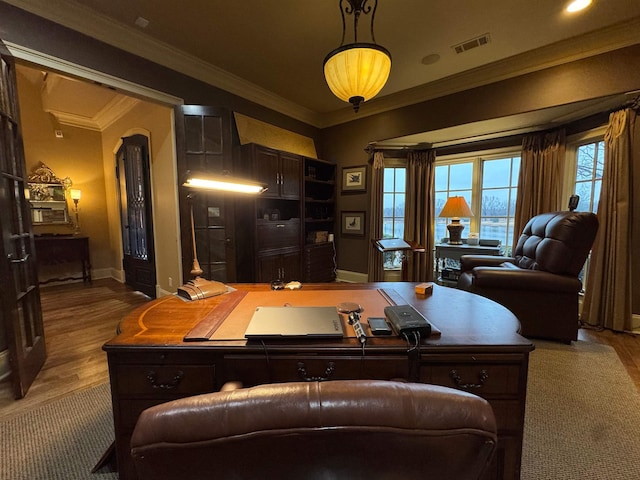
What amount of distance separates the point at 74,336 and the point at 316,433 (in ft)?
11.2

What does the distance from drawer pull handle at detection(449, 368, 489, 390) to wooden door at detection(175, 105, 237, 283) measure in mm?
2726

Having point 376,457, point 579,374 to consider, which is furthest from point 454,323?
point 579,374

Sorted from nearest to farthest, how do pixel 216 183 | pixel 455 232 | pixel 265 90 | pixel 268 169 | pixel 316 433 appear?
pixel 316 433
pixel 216 183
pixel 268 169
pixel 265 90
pixel 455 232

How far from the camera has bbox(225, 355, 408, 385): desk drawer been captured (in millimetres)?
992

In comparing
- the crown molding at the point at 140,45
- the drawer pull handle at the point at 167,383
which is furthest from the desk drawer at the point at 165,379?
the crown molding at the point at 140,45

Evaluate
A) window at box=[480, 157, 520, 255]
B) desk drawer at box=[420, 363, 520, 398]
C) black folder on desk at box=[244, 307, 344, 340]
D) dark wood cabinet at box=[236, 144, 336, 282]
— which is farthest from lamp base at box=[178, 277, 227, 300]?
window at box=[480, 157, 520, 255]

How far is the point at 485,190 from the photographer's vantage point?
4078mm

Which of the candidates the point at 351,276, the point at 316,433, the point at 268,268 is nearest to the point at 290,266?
the point at 268,268

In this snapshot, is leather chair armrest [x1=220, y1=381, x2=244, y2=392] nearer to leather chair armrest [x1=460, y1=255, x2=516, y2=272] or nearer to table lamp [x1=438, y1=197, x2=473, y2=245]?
leather chair armrest [x1=460, y1=255, x2=516, y2=272]

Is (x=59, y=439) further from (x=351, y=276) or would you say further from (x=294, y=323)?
(x=351, y=276)

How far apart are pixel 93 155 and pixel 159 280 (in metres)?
3.04

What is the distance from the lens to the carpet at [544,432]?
4.34 ft

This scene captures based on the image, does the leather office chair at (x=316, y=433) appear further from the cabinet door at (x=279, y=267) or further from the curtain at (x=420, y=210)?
the curtain at (x=420, y=210)

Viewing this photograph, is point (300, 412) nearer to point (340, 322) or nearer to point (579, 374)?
point (340, 322)
